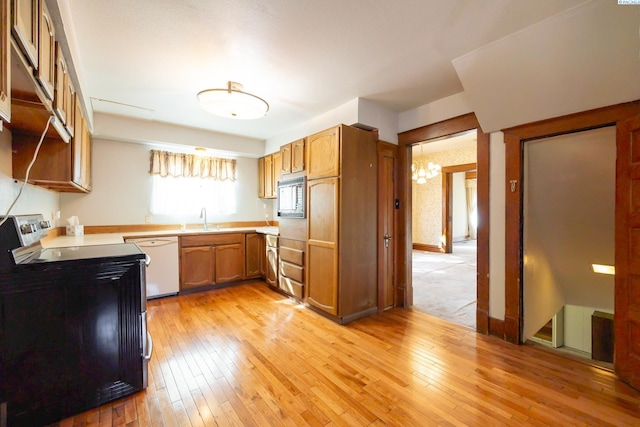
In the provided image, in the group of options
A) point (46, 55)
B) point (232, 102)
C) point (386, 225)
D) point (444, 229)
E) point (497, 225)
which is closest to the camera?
point (46, 55)

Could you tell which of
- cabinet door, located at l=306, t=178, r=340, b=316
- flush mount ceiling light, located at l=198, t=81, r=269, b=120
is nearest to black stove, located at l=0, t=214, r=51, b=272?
flush mount ceiling light, located at l=198, t=81, r=269, b=120

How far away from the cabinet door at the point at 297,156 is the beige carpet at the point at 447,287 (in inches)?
95.0

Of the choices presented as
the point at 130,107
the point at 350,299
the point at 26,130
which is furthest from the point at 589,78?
the point at 130,107

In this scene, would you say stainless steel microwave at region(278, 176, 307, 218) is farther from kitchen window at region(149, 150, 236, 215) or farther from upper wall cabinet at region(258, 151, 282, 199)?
kitchen window at region(149, 150, 236, 215)

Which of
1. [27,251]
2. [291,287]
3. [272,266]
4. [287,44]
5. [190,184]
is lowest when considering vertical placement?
[291,287]

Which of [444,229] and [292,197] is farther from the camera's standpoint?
[444,229]

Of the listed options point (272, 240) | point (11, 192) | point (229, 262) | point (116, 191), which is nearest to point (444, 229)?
point (272, 240)

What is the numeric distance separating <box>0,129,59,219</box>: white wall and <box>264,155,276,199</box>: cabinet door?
9.35 feet

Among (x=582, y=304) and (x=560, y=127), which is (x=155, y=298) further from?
(x=582, y=304)

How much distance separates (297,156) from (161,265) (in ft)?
7.89

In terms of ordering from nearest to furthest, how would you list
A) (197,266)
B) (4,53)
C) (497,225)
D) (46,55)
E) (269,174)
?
(4,53), (46,55), (497,225), (197,266), (269,174)

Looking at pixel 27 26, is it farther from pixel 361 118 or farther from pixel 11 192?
pixel 361 118

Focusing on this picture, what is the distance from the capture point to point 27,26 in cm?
108

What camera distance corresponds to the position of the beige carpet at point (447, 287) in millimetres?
3223
